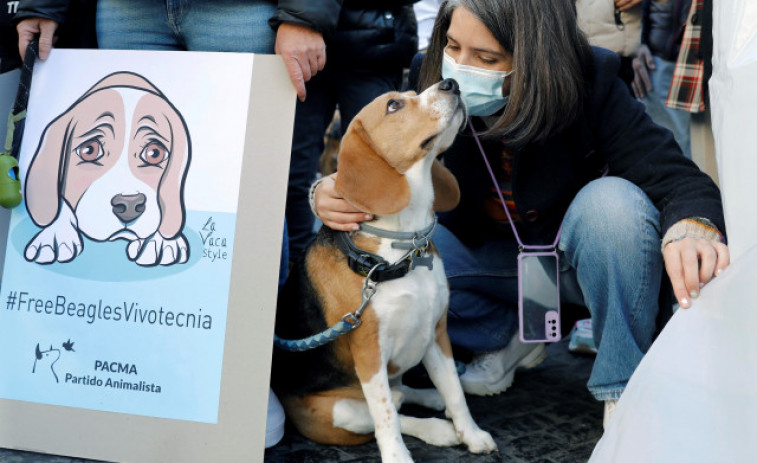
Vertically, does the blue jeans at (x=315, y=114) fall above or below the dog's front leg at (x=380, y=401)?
above

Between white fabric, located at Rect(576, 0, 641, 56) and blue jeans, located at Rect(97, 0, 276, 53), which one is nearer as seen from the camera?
blue jeans, located at Rect(97, 0, 276, 53)

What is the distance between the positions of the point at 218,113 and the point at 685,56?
7.17 ft

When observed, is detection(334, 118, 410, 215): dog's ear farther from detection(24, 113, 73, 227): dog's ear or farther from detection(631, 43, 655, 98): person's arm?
detection(631, 43, 655, 98): person's arm

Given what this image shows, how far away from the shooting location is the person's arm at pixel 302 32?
1.87 metres

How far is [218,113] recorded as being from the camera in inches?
74.3

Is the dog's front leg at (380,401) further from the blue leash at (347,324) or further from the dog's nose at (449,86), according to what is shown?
the dog's nose at (449,86)

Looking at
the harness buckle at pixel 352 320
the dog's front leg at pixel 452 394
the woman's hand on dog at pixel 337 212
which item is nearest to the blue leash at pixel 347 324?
the harness buckle at pixel 352 320

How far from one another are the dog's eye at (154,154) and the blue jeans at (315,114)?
2.55 ft

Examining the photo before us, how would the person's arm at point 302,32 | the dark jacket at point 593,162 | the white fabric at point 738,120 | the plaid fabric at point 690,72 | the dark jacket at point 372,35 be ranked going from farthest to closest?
the plaid fabric at point 690,72 < the dark jacket at point 372,35 < the dark jacket at point 593,162 < the person's arm at point 302,32 < the white fabric at point 738,120

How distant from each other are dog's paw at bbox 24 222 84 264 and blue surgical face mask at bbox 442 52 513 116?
1.15 metres

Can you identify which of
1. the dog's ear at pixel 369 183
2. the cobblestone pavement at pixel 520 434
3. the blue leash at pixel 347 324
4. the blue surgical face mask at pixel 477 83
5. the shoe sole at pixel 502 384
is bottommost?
the shoe sole at pixel 502 384

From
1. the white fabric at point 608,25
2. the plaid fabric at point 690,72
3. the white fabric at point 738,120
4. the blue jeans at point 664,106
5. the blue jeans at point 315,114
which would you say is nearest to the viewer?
the white fabric at point 738,120

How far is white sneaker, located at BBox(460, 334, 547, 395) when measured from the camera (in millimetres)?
2424

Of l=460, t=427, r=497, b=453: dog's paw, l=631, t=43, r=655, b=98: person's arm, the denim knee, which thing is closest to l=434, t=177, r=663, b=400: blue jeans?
the denim knee
